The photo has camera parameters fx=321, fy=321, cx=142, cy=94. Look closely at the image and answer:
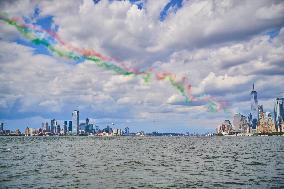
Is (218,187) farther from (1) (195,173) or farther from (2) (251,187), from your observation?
(1) (195,173)

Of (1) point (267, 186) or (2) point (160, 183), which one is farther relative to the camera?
(2) point (160, 183)

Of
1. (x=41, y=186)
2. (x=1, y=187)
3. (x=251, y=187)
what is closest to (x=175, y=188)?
(x=251, y=187)

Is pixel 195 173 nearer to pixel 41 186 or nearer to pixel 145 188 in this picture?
pixel 145 188

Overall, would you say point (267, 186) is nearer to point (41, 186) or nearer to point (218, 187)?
point (218, 187)

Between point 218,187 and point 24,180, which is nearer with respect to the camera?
point 218,187

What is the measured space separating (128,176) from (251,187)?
772 inches

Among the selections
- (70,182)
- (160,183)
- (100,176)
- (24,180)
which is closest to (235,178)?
(160,183)

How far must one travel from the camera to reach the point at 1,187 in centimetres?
4325

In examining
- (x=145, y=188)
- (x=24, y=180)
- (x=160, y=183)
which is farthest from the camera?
(x=24, y=180)

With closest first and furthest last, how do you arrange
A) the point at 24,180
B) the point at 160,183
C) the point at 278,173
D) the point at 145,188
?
the point at 145,188 < the point at 160,183 < the point at 24,180 < the point at 278,173

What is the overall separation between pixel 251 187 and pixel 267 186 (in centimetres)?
237

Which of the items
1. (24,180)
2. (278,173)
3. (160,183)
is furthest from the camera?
(278,173)

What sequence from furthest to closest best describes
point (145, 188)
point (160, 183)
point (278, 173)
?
point (278, 173), point (160, 183), point (145, 188)

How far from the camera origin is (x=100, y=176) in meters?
52.7
